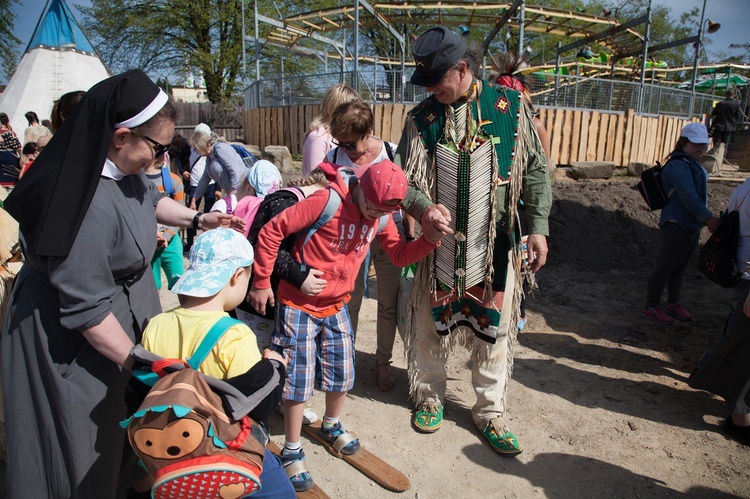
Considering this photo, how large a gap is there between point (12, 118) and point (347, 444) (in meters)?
10.8

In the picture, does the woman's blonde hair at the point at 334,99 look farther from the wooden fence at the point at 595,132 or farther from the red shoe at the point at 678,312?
the wooden fence at the point at 595,132

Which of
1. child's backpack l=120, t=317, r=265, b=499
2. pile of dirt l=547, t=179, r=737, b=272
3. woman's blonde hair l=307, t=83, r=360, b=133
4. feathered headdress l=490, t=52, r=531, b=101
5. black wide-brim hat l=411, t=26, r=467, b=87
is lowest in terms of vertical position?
pile of dirt l=547, t=179, r=737, b=272

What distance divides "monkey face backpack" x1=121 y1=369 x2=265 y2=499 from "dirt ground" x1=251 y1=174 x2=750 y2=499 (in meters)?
1.29

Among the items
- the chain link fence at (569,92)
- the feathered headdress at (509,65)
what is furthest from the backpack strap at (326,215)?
the chain link fence at (569,92)

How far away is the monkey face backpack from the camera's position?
Answer: 1.34m

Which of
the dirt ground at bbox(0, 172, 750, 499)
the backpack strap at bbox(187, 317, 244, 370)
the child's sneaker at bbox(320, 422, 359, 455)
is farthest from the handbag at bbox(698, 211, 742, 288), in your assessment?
the backpack strap at bbox(187, 317, 244, 370)

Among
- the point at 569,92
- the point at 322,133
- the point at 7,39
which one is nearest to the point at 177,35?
the point at 7,39

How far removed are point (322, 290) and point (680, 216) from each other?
152 inches

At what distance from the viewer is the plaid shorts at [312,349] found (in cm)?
241

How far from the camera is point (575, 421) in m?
3.18

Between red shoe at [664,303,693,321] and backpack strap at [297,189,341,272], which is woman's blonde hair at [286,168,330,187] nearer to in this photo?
backpack strap at [297,189,341,272]

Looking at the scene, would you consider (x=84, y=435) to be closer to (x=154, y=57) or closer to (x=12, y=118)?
(x=12, y=118)

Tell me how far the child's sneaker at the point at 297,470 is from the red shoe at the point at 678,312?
4191 mm

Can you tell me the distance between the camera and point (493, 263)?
9.34 ft
